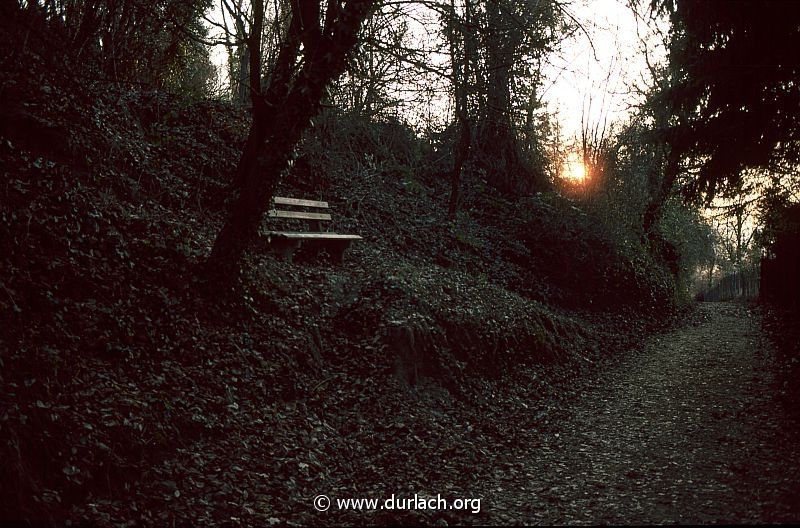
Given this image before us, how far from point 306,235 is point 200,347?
374 cm

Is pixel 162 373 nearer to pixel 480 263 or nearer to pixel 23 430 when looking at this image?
pixel 23 430

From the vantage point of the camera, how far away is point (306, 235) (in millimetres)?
10062

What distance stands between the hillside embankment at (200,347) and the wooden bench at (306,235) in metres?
0.41

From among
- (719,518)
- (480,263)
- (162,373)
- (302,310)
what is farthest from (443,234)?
(719,518)

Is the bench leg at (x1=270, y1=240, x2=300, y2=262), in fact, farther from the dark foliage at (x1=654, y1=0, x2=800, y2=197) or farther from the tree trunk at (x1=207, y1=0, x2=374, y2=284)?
the dark foliage at (x1=654, y1=0, x2=800, y2=197)

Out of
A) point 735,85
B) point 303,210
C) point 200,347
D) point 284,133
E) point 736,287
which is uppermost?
point 735,85

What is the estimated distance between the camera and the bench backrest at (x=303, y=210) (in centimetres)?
1052

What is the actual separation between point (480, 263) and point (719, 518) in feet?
33.8

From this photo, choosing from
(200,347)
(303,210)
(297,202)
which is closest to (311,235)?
(297,202)

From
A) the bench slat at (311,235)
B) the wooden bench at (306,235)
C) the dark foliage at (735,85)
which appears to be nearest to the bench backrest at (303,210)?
the wooden bench at (306,235)

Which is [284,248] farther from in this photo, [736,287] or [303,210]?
[736,287]

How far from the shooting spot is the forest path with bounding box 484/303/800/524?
492 cm

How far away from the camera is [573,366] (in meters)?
10.6

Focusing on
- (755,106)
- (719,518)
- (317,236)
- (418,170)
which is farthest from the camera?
(418,170)
